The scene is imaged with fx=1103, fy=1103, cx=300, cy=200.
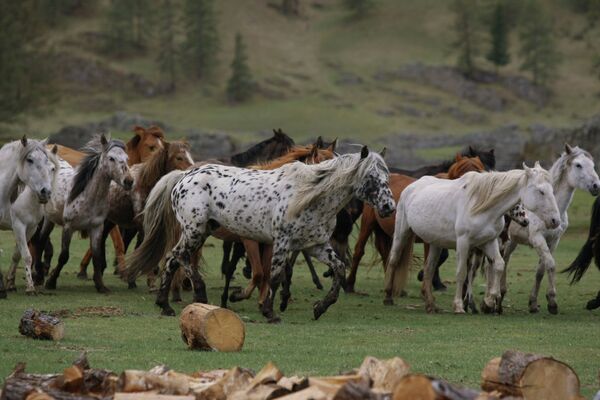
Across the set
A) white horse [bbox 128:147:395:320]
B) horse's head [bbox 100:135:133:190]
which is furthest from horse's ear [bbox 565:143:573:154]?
horse's head [bbox 100:135:133:190]

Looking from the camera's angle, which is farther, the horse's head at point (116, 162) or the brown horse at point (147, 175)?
the brown horse at point (147, 175)

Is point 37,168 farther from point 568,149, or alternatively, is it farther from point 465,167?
point 568,149

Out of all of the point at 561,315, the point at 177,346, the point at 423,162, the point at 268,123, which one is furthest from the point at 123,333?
the point at 268,123

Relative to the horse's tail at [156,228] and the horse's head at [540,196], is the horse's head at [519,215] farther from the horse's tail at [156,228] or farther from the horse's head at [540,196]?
the horse's tail at [156,228]

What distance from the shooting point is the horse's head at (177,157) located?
16609 millimetres

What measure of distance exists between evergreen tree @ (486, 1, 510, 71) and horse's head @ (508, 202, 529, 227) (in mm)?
75099

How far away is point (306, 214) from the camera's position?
13.1 metres

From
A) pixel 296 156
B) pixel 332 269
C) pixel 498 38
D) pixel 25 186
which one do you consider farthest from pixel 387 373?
pixel 498 38

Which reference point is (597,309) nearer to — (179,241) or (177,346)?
(179,241)

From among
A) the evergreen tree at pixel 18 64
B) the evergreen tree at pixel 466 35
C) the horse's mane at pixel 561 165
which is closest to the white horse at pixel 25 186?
the horse's mane at pixel 561 165

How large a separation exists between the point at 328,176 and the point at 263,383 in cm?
626

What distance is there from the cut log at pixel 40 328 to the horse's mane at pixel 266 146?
7.33m

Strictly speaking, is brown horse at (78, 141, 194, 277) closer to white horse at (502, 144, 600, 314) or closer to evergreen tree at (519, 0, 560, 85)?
white horse at (502, 144, 600, 314)

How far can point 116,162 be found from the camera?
15758mm
